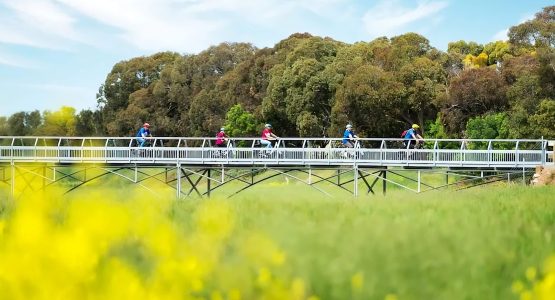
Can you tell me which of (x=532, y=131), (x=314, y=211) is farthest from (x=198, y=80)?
(x=314, y=211)

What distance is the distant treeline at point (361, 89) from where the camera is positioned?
136 feet

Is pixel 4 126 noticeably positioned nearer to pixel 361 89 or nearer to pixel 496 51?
pixel 496 51

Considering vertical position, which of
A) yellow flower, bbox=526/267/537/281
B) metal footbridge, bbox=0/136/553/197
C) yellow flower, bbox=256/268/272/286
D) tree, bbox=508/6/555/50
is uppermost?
tree, bbox=508/6/555/50

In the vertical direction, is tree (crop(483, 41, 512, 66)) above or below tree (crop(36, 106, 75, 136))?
above

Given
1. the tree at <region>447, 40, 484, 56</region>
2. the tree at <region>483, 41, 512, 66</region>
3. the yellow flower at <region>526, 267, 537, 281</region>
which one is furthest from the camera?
the tree at <region>447, 40, 484, 56</region>

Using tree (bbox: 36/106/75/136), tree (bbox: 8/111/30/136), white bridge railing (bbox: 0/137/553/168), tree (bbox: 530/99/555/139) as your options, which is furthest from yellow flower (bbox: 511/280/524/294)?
tree (bbox: 8/111/30/136)

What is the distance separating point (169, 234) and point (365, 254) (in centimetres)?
93

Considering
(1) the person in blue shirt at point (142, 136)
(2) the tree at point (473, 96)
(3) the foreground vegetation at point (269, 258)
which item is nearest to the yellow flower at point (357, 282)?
(3) the foreground vegetation at point (269, 258)

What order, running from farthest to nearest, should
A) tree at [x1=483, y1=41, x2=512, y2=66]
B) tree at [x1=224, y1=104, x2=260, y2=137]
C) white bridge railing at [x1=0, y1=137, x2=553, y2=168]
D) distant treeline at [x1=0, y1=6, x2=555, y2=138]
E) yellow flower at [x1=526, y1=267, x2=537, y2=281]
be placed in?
tree at [x1=483, y1=41, x2=512, y2=66] < tree at [x1=224, y1=104, x2=260, y2=137] < distant treeline at [x1=0, y1=6, x2=555, y2=138] < white bridge railing at [x1=0, y1=137, x2=553, y2=168] < yellow flower at [x1=526, y1=267, x2=537, y2=281]

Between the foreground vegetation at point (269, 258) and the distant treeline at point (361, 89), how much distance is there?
35.1 metres

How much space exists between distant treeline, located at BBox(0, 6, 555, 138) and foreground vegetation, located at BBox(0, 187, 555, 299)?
3506 cm

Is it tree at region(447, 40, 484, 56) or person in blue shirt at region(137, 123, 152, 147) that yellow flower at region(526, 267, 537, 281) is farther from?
tree at region(447, 40, 484, 56)

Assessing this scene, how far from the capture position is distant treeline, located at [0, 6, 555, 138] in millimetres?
41469

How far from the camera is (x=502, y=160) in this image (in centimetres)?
2633
